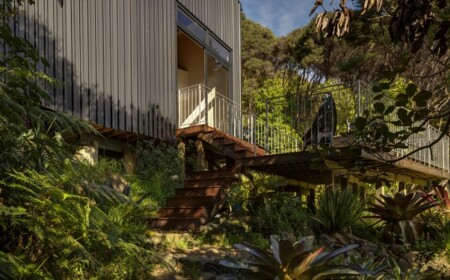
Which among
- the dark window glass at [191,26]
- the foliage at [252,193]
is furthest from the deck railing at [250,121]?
the foliage at [252,193]

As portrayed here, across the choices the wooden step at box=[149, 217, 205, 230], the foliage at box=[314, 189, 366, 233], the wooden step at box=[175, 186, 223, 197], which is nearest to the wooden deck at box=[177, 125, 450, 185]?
the foliage at box=[314, 189, 366, 233]

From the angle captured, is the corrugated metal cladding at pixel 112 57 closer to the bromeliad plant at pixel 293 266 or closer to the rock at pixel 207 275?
the rock at pixel 207 275

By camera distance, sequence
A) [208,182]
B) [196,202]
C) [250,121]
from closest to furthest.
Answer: [196,202] → [208,182] → [250,121]

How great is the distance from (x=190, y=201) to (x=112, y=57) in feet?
9.40

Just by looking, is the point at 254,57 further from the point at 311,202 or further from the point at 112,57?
the point at 112,57

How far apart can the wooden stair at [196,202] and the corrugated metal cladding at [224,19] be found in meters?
4.46

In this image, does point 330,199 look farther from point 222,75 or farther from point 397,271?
point 222,75

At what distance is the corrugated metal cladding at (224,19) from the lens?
1083cm

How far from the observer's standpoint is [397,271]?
13.1 ft

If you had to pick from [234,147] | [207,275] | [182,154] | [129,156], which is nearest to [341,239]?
[207,275]

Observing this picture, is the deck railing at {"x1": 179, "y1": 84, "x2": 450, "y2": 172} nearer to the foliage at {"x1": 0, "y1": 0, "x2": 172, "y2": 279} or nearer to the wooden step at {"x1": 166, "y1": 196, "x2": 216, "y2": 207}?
the wooden step at {"x1": 166, "y1": 196, "x2": 216, "y2": 207}

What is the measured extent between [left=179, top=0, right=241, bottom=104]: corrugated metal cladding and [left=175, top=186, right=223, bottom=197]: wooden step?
4634mm

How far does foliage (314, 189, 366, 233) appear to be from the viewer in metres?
6.39

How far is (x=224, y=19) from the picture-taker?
12.1 m
